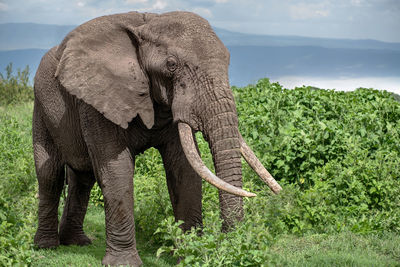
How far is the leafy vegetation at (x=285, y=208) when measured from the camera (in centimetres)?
564

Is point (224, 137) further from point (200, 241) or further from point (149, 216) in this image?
point (149, 216)

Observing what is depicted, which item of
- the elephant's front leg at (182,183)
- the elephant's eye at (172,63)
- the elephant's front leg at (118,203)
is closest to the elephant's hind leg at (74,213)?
the elephant's front leg at (118,203)

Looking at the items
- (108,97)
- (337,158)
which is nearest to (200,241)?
(108,97)

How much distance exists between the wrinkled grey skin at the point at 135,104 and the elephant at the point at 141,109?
0.01 m

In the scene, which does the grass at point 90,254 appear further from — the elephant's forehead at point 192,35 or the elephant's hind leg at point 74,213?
the elephant's forehead at point 192,35

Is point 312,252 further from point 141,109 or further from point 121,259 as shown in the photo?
point 141,109

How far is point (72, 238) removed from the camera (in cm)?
823

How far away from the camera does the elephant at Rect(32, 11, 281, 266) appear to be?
5715 millimetres

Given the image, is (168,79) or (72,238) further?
(72,238)

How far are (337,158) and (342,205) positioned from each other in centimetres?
109

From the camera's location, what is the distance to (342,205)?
330 inches

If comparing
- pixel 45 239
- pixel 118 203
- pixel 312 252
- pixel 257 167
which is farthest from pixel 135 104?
pixel 45 239

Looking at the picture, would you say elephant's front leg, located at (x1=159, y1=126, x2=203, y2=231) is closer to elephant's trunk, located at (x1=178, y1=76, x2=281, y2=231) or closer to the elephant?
the elephant

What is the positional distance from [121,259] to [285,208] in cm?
240
